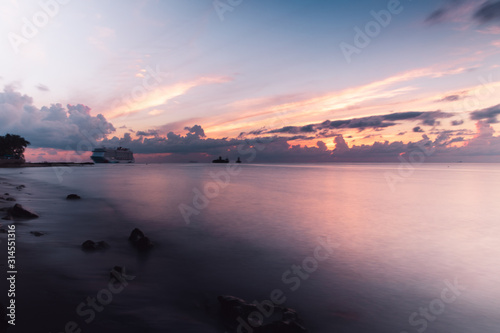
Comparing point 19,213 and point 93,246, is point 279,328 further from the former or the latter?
point 19,213

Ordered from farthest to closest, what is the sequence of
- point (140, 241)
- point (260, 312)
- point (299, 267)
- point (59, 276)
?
1. point (140, 241)
2. point (299, 267)
3. point (59, 276)
4. point (260, 312)

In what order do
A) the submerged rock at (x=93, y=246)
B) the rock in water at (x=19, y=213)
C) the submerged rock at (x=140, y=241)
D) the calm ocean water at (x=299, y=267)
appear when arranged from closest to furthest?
the calm ocean water at (x=299, y=267), the submerged rock at (x=93, y=246), the submerged rock at (x=140, y=241), the rock in water at (x=19, y=213)

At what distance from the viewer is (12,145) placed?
131 m

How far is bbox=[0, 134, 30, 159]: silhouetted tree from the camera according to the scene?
129 metres

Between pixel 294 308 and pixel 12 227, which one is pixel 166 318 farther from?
pixel 12 227

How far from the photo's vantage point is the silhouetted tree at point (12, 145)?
422ft

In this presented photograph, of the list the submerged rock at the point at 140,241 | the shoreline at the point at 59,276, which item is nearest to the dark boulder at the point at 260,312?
the shoreline at the point at 59,276

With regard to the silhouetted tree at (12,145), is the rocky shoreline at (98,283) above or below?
below

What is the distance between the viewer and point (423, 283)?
33.6 feet

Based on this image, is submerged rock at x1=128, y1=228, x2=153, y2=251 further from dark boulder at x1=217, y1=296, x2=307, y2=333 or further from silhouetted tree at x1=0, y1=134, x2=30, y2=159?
silhouetted tree at x1=0, y1=134, x2=30, y2=159

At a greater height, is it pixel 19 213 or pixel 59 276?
pixel 19 213

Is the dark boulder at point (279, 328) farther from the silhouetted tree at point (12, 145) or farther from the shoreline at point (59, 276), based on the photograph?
the silhouetted tree at point (12, 145)

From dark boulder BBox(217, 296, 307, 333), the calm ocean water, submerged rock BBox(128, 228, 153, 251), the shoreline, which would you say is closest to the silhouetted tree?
the calm ocean water

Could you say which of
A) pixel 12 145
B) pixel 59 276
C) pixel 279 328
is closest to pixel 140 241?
pixel 59 276
